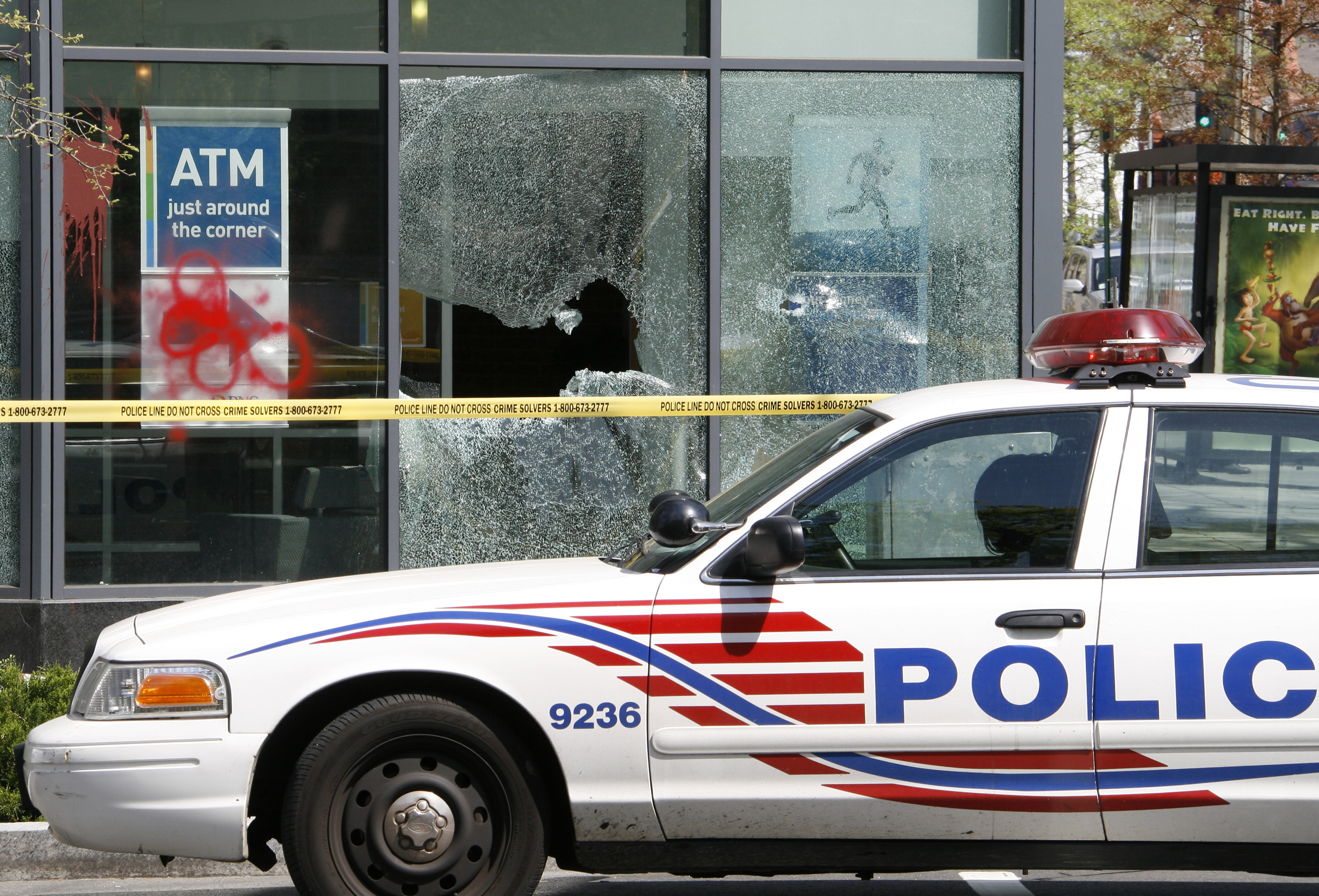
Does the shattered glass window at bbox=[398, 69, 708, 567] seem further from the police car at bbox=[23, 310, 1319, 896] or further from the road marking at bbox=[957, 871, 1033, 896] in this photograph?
the police car at bbox=[23, 310, 1319, 896]

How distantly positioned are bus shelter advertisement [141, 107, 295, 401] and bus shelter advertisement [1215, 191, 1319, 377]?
25.8 ft

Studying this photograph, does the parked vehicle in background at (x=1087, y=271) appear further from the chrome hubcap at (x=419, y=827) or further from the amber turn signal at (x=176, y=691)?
the amber turn signal at (x=176, y=691)

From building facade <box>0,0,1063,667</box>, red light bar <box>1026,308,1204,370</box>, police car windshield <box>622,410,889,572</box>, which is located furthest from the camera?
building facade <box>0,0,1063,667</box>

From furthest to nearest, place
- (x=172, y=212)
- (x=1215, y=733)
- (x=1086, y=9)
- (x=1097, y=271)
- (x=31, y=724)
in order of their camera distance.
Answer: (x=1097, y=271)
(x=1086, y=9)
(x=172, y=212)
(x=31, y=724)
(x=1215, y=733)

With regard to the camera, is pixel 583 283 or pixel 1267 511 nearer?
pixel 1267 511

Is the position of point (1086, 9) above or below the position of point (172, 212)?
above

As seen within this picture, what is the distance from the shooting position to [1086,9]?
961 inches

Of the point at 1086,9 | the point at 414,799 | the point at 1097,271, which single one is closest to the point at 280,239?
the point at 414,799

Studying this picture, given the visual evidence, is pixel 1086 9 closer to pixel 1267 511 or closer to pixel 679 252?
pixel 679 252

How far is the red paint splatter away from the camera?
344 inches

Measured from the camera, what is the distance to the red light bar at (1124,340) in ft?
14.6

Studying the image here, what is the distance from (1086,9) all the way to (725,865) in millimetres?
22979

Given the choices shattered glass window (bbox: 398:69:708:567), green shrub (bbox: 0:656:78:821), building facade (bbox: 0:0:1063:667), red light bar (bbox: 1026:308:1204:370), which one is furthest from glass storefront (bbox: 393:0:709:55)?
red light bar (bbox: 1026:308:1204:370)

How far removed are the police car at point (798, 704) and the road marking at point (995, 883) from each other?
41.8 inches
